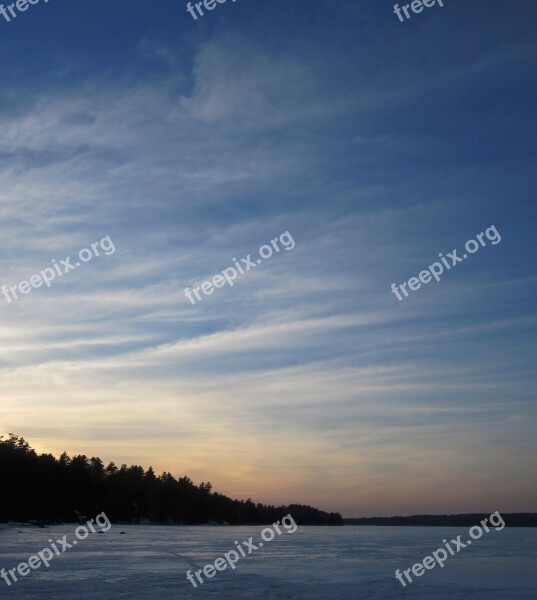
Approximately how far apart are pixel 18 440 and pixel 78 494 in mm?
14619

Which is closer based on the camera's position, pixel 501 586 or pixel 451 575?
pixel 501 586

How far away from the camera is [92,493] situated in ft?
416

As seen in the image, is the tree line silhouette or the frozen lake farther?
the tree line silhouette

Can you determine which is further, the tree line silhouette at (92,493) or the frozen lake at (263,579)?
the tree line silhouette at (92,493)

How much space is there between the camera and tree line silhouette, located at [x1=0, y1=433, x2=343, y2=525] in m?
106

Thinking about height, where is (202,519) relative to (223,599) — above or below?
below

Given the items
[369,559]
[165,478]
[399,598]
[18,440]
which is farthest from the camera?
[165,478]

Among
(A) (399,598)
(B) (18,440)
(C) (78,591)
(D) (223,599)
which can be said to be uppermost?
(B) (18,440)

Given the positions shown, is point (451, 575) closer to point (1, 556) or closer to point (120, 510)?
point (1, 556)

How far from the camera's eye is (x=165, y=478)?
564ft

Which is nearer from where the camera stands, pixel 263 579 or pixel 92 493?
pixel 263 579

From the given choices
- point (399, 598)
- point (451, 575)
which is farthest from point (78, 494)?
point (399, 598)

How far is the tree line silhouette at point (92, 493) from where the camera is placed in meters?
106

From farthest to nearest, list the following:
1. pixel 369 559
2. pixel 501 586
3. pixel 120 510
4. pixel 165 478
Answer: pixel 165 478 < pixel 120 510 < pixel 369 559 < pixel 501 586
